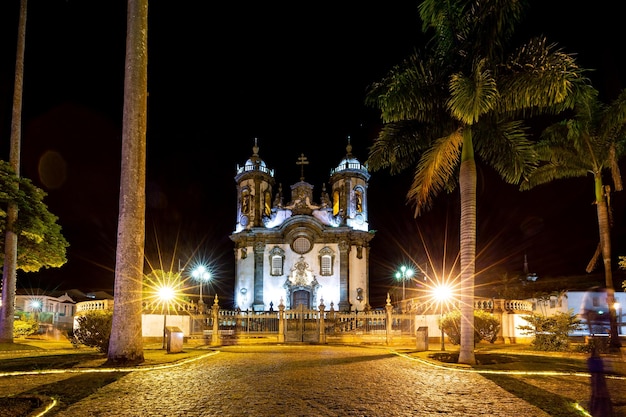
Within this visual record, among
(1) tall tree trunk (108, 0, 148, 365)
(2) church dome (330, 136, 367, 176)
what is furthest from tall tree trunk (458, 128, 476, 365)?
(2) church dome (330, 136, 367, 176)

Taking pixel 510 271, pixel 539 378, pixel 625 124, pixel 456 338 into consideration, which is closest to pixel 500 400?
pixel 539 378

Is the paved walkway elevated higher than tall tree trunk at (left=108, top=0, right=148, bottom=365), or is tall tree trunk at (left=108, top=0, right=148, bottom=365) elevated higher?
tall tree trunk at (left=108, top=0, right=148, bottom=365)

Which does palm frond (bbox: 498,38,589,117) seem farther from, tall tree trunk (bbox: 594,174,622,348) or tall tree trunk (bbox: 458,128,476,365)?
tall tree trunk (bbox: 594,174,622,348)

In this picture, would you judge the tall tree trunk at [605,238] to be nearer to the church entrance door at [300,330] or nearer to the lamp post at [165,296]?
the church entrance door at [300,330]

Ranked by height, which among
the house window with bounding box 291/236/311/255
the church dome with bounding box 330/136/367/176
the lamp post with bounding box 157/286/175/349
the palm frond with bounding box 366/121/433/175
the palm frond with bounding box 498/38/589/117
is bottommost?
the lamp post with bounding box 157/286/175/349

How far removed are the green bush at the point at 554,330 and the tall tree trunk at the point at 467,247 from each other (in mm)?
6337

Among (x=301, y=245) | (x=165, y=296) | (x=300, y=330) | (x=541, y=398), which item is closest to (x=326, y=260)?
(x=301, y=245)

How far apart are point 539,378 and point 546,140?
12.8 meters

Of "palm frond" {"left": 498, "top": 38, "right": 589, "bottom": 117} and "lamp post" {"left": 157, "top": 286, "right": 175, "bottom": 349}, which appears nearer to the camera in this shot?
"palm frond" {"left": 498, "top": 38, "right": 589, "bottom": 117}

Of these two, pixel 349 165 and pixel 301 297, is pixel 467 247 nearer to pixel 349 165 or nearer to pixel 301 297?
pixel 301 297

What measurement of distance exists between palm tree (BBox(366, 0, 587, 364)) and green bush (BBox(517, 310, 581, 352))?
6.39 metres

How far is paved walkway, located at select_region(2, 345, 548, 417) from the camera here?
7.93 m

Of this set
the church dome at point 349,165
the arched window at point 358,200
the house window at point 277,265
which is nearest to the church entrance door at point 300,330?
the house window at point 277,265

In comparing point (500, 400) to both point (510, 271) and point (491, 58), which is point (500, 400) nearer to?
point (491, 58)
